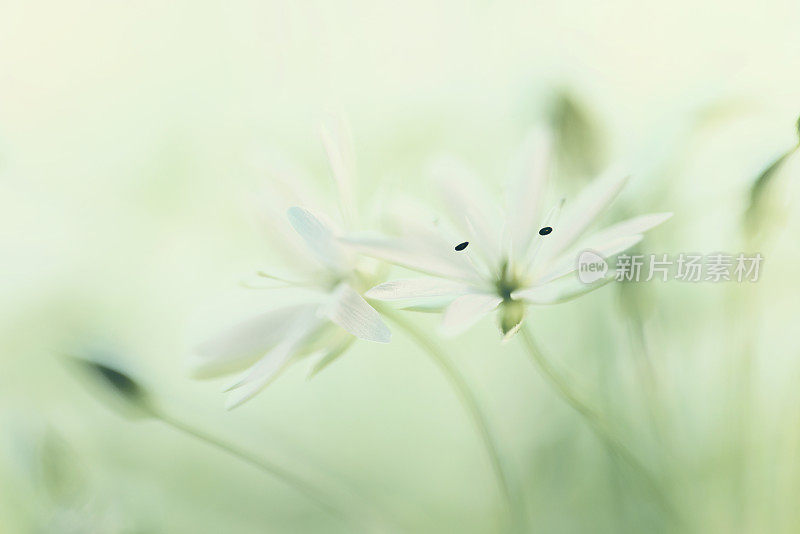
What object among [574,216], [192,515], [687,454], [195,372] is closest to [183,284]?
[195,372]

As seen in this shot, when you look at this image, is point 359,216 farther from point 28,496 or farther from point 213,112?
point 28,496

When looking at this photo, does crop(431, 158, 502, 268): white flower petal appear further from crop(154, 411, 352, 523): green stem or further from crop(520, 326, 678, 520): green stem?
crop(154, 411, 352, 523): green stem

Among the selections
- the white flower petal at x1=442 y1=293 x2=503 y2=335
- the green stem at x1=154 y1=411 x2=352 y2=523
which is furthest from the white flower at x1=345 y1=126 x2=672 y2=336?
the green stem at x1=154 y1=411 x2=352 y2=523

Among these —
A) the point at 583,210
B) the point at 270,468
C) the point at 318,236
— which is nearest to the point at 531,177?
the point at 583,210

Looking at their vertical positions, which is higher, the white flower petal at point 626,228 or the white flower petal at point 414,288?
the white flower petal at point 626,228

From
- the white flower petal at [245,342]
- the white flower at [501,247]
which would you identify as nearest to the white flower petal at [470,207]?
the white flower at [501,247]
